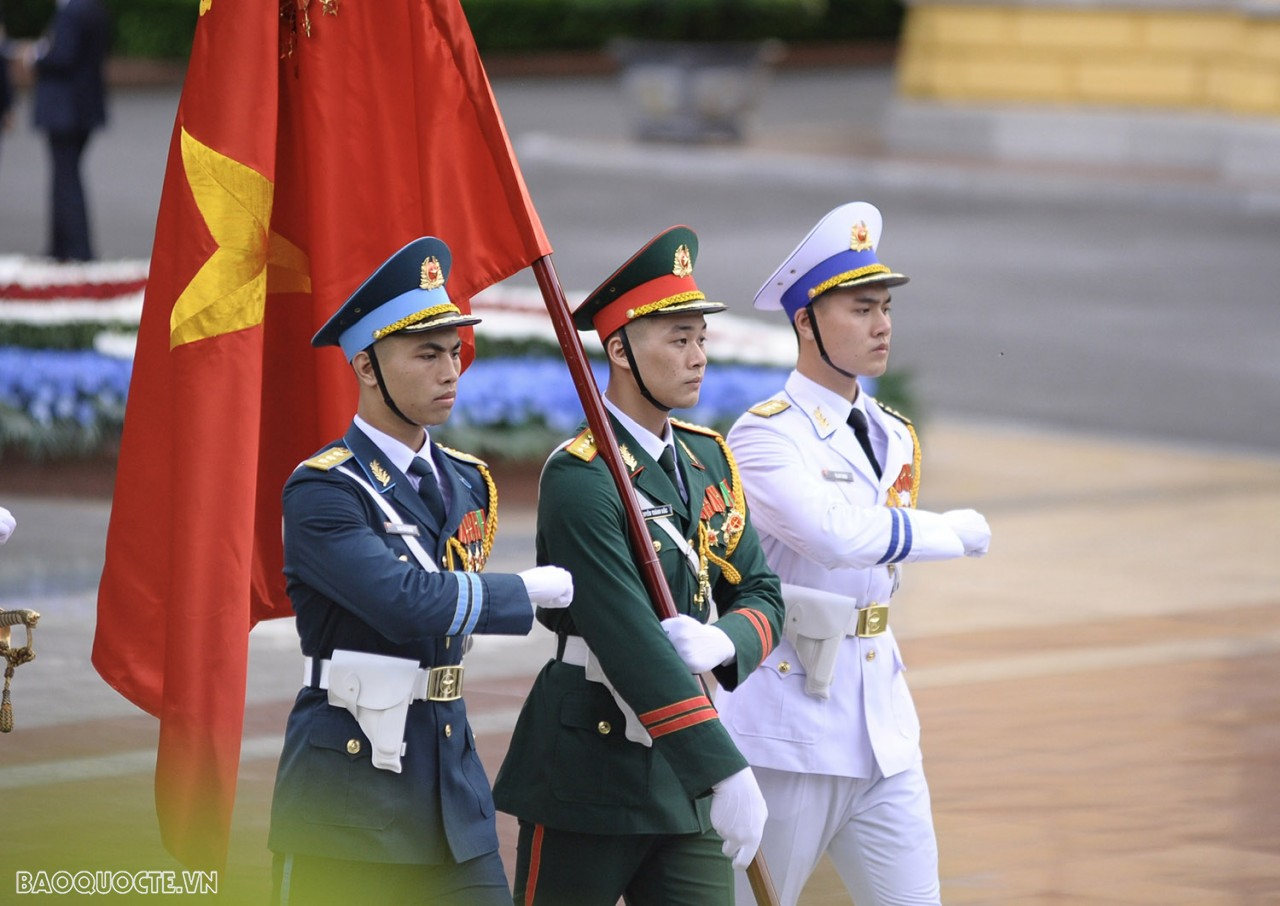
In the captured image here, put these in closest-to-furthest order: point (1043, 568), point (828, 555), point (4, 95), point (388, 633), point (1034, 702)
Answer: point (388, 633)
point (828, 555)
point (1034, 702)
point (1043, 568)
point (4, 95)

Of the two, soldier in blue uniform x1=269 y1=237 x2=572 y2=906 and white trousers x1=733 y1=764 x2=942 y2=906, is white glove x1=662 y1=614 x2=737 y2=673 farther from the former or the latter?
white trousers x1=733 y1=764 x2=942 y2=906

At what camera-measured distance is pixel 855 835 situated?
199 inches

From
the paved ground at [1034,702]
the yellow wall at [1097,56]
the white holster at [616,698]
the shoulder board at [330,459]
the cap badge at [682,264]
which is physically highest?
the yellow wall at [1097,56]

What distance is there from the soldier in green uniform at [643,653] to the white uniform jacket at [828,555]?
30 centimetres

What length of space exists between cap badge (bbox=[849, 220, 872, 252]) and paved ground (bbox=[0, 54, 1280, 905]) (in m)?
1.83

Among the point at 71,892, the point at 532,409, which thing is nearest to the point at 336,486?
the point at 71,892

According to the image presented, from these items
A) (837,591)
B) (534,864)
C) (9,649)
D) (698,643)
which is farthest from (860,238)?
(9,649)

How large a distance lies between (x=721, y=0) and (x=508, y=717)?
21.6m

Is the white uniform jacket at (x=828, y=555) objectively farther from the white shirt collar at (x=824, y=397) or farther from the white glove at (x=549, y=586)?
the white glove at (x=549, y=586)

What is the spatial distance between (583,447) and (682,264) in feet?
1.50

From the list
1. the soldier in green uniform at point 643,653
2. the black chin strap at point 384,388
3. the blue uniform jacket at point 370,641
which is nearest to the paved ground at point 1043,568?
the blue uniform jacket at point 370,641

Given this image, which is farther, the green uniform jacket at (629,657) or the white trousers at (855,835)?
the white trousers at (855,835)

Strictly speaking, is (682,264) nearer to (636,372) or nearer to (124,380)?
(636,372)

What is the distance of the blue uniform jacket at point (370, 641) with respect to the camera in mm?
4094
